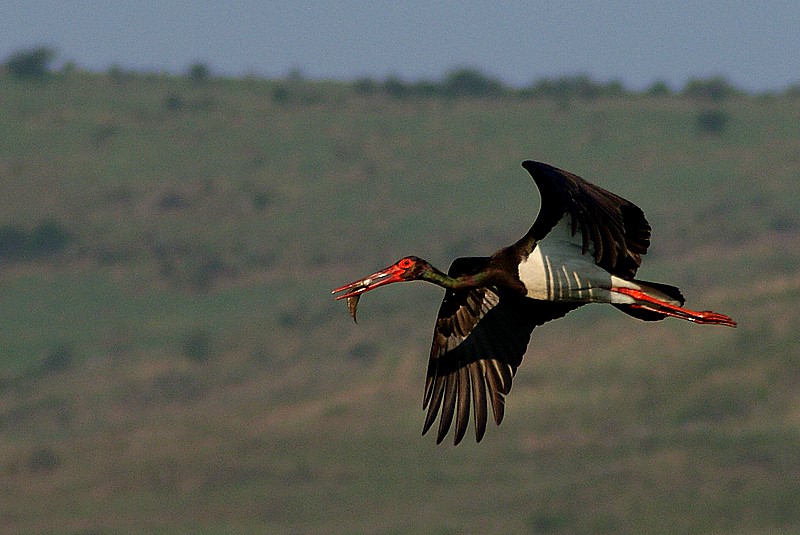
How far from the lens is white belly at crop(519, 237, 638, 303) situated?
1270 cm

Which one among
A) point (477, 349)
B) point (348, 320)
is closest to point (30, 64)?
point (348, 320)

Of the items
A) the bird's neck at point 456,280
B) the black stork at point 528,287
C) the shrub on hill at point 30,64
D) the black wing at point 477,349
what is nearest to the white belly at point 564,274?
the black stork at point 528,287

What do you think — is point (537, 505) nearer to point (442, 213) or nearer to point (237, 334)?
point (237, 334)

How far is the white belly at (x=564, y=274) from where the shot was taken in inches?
500

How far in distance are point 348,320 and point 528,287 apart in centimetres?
5144

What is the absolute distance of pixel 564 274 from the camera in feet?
41.8

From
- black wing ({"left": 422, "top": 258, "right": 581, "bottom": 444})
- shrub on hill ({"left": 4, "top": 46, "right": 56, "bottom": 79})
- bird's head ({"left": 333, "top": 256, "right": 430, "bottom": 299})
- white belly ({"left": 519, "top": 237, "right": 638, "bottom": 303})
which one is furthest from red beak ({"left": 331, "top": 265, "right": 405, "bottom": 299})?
shrub on hill ({"left": 4, "top": 46, "right": 56, "bottom": 79})

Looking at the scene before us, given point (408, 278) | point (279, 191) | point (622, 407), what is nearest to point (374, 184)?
point (279, 191)

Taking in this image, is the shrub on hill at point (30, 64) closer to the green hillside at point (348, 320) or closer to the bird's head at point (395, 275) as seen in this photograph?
the green hillside at point (348, 320)

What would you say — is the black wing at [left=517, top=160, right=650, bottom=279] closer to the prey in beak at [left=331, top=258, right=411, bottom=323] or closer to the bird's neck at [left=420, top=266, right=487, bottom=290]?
the bird's neck at [left=420, top=266, right=487, bottom=290]

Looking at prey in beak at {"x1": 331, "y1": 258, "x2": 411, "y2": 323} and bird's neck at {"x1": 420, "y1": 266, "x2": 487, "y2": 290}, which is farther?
bird's neck at {"x1": 420, "y1": 266, "x2": 487, "y2": 290}

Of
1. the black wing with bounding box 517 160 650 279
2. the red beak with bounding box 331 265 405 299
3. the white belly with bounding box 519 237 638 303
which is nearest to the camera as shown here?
the black wing with bounding box 517 160 650 279

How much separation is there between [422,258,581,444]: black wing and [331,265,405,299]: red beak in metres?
0.68

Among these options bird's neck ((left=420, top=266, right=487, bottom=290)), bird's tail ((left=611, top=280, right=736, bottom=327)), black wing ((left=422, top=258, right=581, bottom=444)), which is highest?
bird's neck ((left=420, top=266, right=487, bottom=290))
